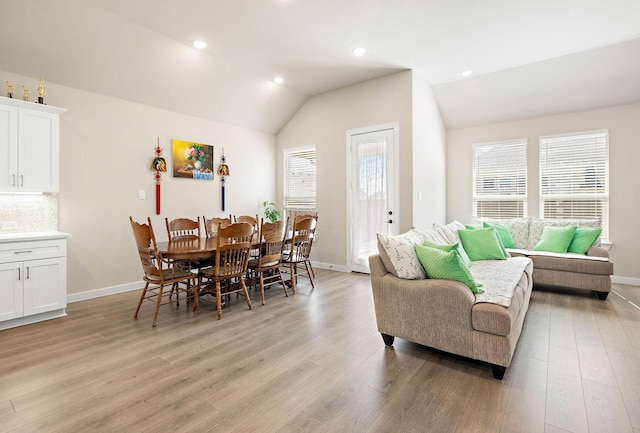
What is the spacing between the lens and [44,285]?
3.29m

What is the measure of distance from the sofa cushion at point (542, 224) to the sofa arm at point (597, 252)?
524mm

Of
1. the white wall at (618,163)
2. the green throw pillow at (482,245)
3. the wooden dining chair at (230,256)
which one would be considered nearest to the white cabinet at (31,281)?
the wooden dining chair at (230,256)

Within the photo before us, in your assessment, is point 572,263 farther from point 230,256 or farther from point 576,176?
point 230,256

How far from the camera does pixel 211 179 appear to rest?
17.9ft

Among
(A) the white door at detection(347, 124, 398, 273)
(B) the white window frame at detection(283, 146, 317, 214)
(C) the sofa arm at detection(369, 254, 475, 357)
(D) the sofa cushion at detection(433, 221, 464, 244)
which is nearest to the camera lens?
(C) the sofa arm at detection(369, 254, 475, 357)

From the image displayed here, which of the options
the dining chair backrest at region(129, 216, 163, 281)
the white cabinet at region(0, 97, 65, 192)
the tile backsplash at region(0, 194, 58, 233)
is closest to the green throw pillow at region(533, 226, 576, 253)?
the dining chair backrest at region(129, 216, 163, 281)

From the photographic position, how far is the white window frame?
607 centimetres

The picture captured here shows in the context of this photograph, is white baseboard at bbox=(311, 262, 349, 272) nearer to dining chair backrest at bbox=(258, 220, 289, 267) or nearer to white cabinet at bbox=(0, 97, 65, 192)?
dining chair backrest at bbox=(258, 220, 289, 267)

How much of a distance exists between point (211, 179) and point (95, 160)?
1.69 meters

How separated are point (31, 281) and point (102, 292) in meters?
1.06

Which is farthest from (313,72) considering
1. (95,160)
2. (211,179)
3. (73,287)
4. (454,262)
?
(73,287)

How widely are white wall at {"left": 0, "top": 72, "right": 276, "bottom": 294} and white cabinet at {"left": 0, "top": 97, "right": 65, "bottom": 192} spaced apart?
0.39 meters

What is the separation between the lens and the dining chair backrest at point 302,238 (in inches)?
168

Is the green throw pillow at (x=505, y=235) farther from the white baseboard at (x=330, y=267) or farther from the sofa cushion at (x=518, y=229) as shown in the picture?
the white baseboard at (x=330, y=267)
